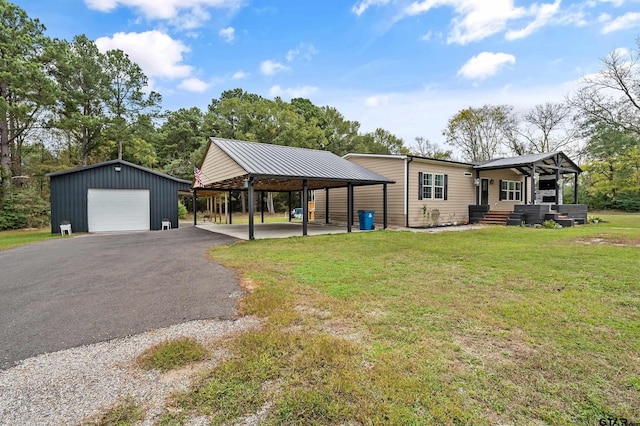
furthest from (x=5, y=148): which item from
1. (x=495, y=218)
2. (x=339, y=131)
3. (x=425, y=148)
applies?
(x=425, y=148)

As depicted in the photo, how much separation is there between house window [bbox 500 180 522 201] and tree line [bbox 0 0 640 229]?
7.63m

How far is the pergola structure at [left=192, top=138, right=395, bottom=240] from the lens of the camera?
957 centimetres

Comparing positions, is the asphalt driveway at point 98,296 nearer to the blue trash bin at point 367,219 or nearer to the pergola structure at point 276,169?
the pergola structure at point 276,169

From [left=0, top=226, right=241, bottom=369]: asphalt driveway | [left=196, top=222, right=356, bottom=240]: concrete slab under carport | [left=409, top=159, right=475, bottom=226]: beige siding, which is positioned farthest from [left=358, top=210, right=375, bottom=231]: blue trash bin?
[left=0, top=226, right=241, bottom=369]: asphalt driveway

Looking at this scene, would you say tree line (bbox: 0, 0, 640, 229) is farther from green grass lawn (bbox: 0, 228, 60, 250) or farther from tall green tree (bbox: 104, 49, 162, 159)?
green grass lawn (bbox: 0, 228, 60, 250)

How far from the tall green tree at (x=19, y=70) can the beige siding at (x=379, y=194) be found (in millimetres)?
15683

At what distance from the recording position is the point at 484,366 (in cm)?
225

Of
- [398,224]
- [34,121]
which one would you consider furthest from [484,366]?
[34,121]

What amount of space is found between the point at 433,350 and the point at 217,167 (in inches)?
458

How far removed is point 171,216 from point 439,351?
571 inches

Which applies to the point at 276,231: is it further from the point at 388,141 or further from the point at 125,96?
the point at 388,141

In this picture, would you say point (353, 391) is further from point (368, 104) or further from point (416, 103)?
point (368, 104)

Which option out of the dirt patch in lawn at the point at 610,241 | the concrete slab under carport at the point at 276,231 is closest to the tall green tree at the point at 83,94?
the concrete slab under carport at the point at 276,231

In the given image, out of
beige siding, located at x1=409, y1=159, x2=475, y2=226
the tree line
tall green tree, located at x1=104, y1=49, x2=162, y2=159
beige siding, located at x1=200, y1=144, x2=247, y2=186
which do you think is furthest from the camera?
tall green tree, located at x1=104, y1=49, x2=162, y2=159
